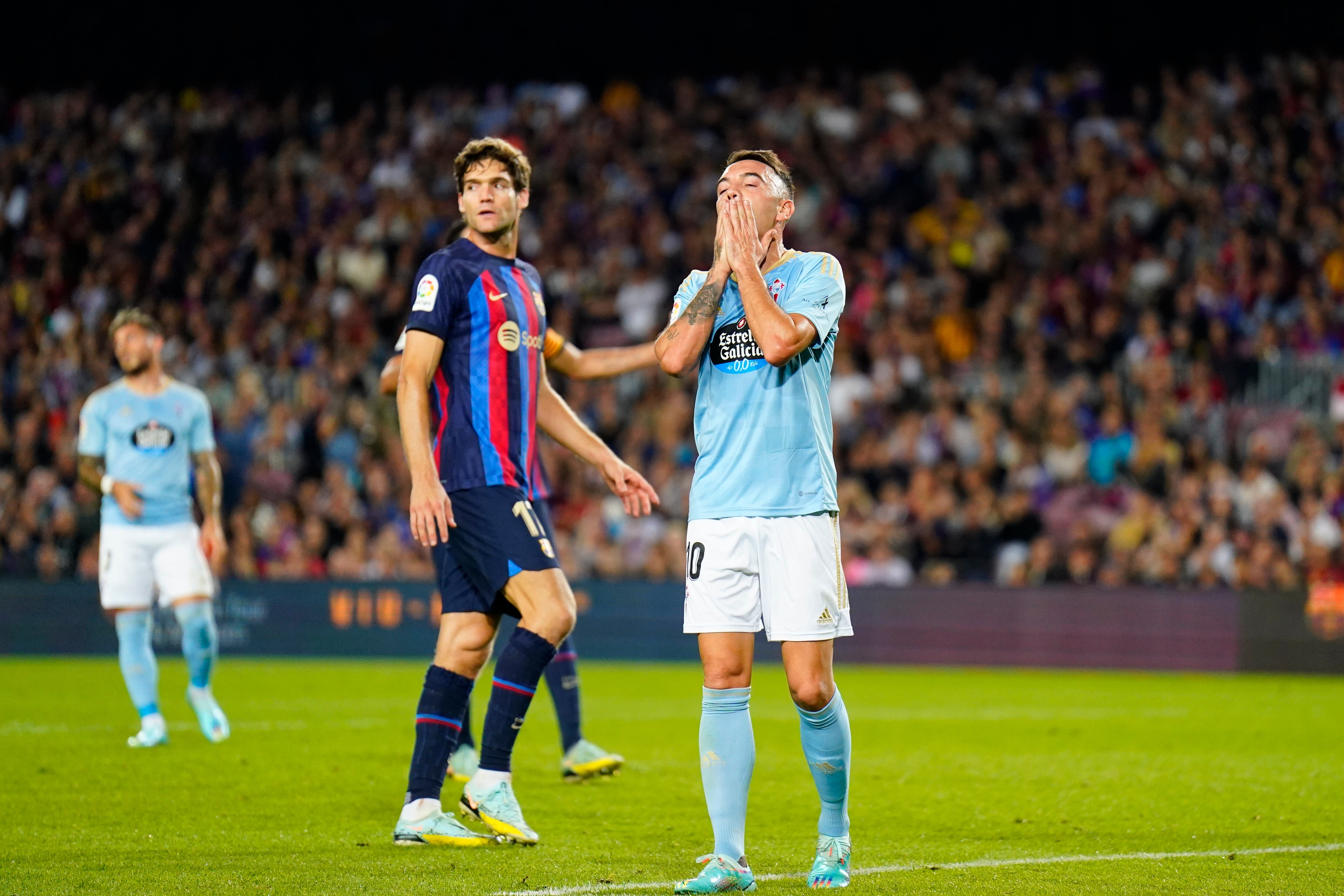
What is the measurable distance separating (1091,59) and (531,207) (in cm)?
844

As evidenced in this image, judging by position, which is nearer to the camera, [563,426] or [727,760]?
[727,760]

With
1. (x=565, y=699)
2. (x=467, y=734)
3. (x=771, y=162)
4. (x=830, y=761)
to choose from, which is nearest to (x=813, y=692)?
(x=830, y=761)

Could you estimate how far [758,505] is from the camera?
5.47 metres

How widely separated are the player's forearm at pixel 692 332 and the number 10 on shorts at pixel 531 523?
118 centimetres

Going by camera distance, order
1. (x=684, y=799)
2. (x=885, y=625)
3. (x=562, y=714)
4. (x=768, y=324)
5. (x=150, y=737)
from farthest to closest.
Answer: (x=885, y=625) → (x=150, y=737) → (x=562, y=714) → (x=684, y=799) → (x=768, y=324)

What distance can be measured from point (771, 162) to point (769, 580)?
56.7 inches

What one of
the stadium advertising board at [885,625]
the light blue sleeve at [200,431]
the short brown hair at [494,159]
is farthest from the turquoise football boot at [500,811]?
the stadium advertising board at [885,625]

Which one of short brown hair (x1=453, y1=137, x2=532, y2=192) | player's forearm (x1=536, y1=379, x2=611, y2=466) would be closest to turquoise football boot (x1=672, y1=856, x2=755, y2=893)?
player's forearm (x1=536, y1=379, x2=611, y2=466)

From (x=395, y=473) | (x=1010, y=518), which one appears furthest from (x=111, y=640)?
(x=1010, y=518)

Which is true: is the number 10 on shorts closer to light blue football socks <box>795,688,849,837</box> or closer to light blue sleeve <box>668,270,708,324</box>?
light blue sleeve <box>668,270,708,324</box>

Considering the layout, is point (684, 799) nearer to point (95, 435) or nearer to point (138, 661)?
point (138, 661)

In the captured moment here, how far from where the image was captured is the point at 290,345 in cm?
Result: 2241

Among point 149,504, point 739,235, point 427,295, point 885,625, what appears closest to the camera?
point 739,235

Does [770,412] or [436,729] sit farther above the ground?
[770,412]
